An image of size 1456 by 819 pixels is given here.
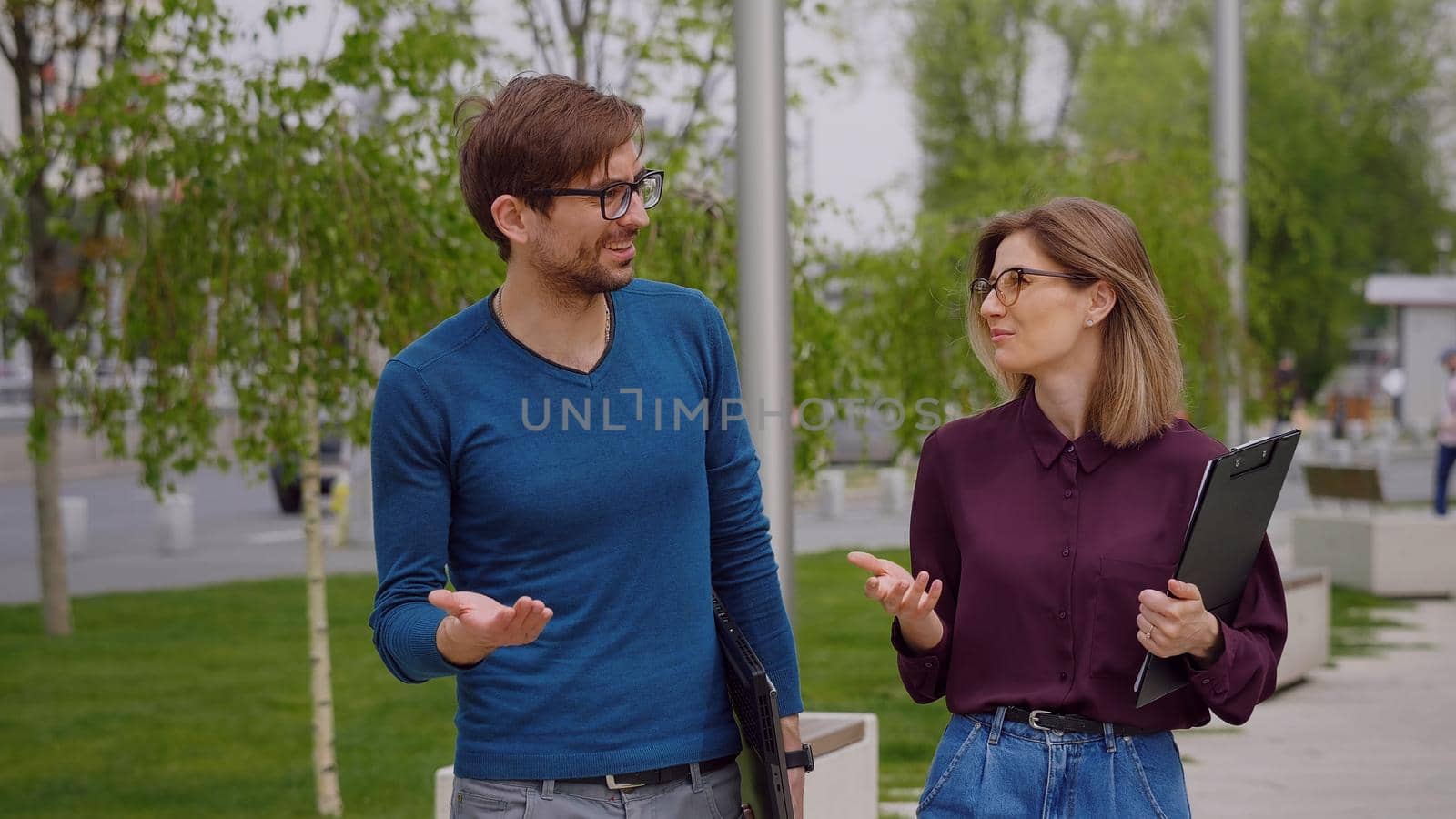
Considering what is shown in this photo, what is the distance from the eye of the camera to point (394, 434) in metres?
2.34

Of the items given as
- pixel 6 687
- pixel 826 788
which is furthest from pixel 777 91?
pixel 6 687

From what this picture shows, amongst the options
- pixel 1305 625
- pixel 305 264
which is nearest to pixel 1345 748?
pixel 1305 625

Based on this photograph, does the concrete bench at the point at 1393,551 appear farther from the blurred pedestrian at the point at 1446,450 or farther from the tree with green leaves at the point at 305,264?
the tree with green leaves at the point at 305,264

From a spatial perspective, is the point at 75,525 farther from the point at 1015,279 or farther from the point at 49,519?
the point at 1015,279

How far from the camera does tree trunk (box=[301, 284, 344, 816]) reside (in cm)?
655

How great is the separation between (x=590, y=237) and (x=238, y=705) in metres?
7.83

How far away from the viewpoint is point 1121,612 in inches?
98.3

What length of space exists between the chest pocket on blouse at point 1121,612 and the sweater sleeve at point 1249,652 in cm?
9

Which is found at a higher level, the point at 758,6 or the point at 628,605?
the point at 758,6

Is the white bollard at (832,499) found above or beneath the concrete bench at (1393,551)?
beneath

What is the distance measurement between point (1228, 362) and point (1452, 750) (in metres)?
4.61

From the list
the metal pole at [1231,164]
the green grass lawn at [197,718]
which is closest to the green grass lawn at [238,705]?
the green grass lawn at [197,718]

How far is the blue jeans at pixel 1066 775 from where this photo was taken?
2.49 meters

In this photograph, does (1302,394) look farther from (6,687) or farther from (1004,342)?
(1004,342)
